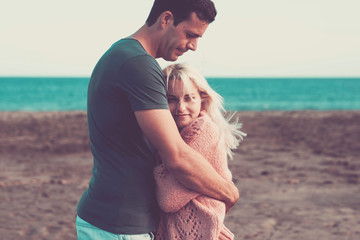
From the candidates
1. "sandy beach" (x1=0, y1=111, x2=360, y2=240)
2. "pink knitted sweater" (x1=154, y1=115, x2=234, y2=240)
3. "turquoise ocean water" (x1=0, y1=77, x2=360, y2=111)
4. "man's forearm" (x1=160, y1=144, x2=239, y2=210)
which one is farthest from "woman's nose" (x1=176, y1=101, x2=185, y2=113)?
"sandy beach" (x1=0, y1=111, x2=360, y2=240)

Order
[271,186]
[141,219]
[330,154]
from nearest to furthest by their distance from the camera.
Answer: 1. [141,219]
2. [271,186]
3. [330,154]

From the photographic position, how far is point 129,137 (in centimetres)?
185

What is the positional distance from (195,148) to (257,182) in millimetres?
5757

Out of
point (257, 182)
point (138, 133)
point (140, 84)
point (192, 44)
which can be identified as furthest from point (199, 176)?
point (257, 182)

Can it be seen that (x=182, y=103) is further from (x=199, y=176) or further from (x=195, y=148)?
(x=199, y=176)

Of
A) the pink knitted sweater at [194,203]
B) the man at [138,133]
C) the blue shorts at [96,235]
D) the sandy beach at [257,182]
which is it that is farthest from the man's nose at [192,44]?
the sandy beach at [257,182]

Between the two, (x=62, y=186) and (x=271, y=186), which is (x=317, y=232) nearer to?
(x=271, y=186)

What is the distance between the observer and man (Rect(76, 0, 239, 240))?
1774 millimetres

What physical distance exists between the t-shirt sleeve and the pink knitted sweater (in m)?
0.37

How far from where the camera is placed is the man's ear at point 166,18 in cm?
199

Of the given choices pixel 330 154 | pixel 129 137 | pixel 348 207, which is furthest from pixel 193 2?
pixel 330 154

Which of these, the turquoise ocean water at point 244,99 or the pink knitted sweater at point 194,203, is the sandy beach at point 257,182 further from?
the pink knitted sweater at point 194,203

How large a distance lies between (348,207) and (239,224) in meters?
1.82

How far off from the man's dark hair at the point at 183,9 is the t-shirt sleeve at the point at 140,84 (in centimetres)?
33
